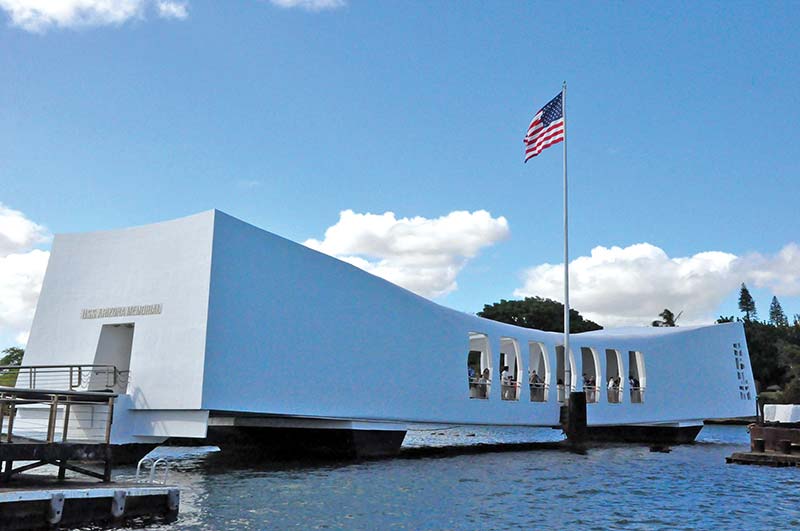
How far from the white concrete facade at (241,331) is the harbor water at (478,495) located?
1586mm

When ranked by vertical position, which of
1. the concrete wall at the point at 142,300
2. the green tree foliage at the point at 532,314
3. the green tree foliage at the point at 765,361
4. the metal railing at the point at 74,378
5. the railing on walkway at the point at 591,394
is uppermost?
the green tree foliage at the point at 532,314

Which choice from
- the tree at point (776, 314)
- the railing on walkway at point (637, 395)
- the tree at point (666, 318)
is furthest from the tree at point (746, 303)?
the railing on walkway at point (637, 395)

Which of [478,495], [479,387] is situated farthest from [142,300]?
[479,387]

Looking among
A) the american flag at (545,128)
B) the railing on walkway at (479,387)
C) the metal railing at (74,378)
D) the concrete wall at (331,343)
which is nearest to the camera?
the concrete wall at (331,343)

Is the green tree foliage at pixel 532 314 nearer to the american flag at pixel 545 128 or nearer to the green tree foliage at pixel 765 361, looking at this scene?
the green tree foliage at pixel 765 361

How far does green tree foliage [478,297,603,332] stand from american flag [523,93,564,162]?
39.6 meters

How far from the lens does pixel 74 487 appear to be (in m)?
9.89

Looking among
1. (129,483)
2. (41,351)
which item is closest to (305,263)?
(41,351)

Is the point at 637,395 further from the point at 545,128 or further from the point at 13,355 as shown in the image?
the point at 13,355

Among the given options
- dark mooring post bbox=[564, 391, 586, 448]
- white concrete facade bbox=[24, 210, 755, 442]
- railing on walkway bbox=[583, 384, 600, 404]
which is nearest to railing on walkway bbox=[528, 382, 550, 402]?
dark mooring post bbox=[564, 391, 586, 448]

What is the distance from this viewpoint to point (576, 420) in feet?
82.3

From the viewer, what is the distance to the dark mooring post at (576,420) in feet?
82.2

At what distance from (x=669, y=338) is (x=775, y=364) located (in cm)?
4294

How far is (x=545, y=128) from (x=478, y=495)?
614 inches
